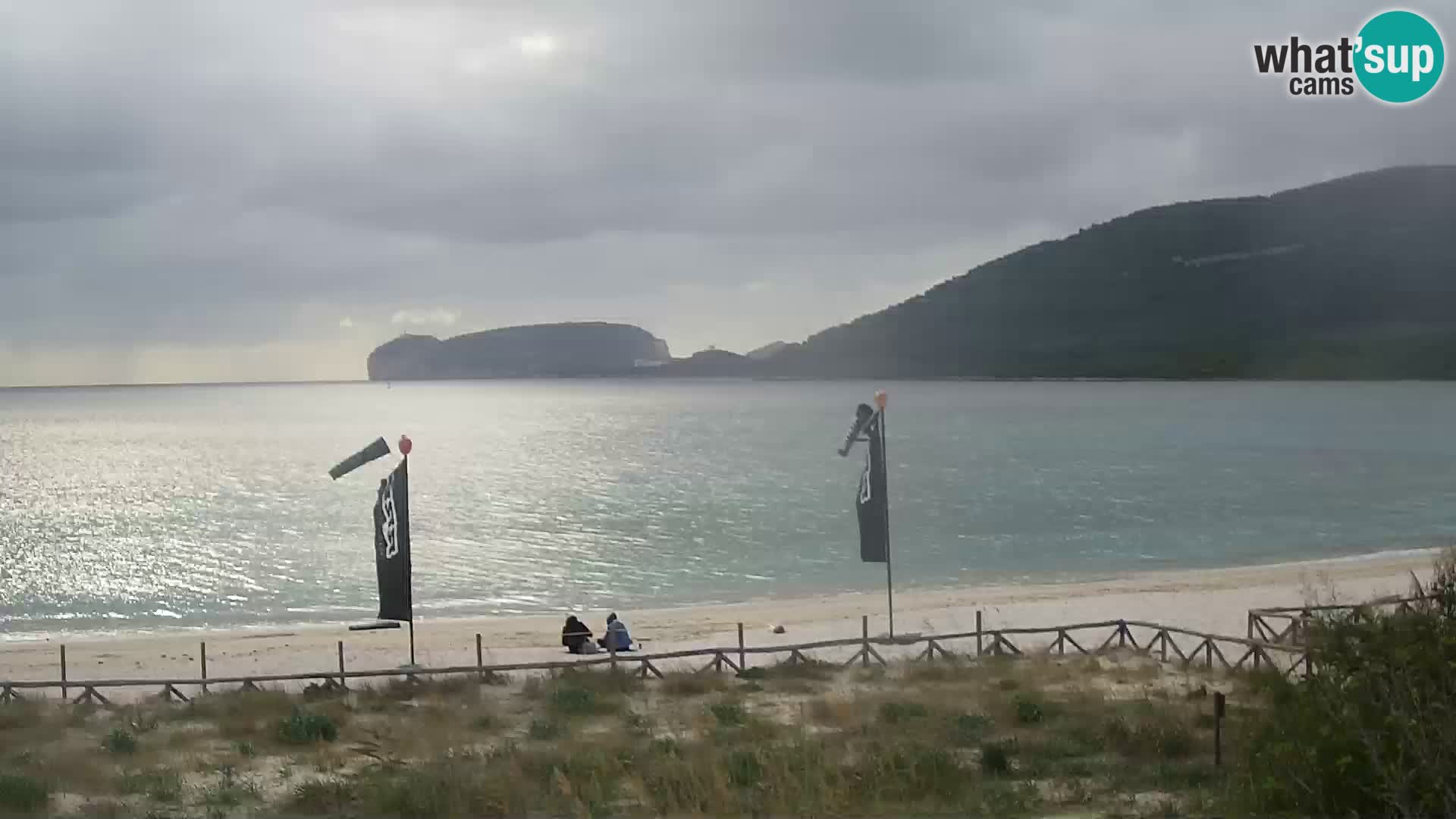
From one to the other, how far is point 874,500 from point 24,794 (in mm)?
13649

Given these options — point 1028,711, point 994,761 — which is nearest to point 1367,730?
point 994,761

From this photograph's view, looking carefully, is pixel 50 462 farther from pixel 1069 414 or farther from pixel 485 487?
pixel 1069 414

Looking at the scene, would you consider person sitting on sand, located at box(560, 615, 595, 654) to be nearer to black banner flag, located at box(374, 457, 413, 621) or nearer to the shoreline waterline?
black banner flag, located at box(374, 457, 413, 621)

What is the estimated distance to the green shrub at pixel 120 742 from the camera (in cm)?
1231

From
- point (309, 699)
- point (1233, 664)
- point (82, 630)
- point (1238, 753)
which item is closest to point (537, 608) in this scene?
point (82, 630)

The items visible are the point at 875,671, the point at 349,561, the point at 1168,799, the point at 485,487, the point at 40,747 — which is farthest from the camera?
the point at 485,487

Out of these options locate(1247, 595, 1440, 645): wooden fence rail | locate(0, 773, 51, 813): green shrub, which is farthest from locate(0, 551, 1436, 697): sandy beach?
locate(0, 773, 51, 813): green shrub

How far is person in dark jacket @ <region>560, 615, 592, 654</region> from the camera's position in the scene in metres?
22.1

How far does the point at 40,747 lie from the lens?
1261 cm

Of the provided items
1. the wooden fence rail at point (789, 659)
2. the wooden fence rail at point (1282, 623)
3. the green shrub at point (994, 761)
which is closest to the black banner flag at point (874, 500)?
the wooden fence rail at point (789, 659)

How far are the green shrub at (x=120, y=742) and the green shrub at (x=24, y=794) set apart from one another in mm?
2275

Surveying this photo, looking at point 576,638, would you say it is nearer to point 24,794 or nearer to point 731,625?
point 731,625

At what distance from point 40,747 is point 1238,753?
1227 centimetres

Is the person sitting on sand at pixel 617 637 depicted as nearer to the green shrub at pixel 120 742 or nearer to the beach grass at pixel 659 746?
the beach grass at pixel 659 746
